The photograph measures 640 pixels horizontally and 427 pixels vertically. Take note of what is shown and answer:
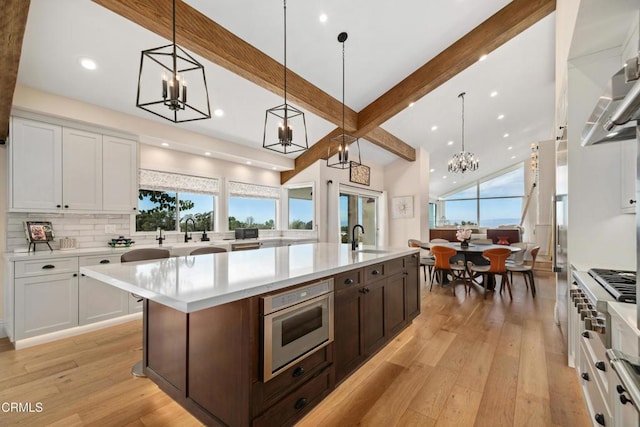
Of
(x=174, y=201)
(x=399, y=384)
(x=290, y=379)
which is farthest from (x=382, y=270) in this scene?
(x=174, y=201)

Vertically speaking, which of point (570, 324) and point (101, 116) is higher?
point (101, 116)

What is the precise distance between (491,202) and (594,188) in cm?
1143

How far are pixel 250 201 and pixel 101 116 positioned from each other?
9.35 feet

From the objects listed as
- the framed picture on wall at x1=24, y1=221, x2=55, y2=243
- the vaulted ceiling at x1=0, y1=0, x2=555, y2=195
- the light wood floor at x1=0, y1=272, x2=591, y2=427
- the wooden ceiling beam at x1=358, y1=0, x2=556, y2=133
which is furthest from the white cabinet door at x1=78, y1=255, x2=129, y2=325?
the wooden ceiling beam at x1=358, y1=0, x2=556, y2=133

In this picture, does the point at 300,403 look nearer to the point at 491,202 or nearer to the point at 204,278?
the point at 204,278

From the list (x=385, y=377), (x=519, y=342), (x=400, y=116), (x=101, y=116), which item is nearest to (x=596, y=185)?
(x=519, y=342)

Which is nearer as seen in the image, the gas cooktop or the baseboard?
the gas cooktop

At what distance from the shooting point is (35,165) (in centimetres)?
296

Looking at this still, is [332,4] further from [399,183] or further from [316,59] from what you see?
[399,183]

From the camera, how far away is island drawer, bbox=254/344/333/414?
1.34 meters

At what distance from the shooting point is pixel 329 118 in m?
4.48

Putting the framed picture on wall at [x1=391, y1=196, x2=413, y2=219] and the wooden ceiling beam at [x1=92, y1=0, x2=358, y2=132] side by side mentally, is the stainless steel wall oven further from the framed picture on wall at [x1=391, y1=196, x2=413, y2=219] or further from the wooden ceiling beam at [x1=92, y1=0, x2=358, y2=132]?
the framed picture on wall at [x1=391, y1=196, x2=413, y2=219]

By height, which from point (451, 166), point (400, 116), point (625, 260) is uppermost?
point (400, 116)
